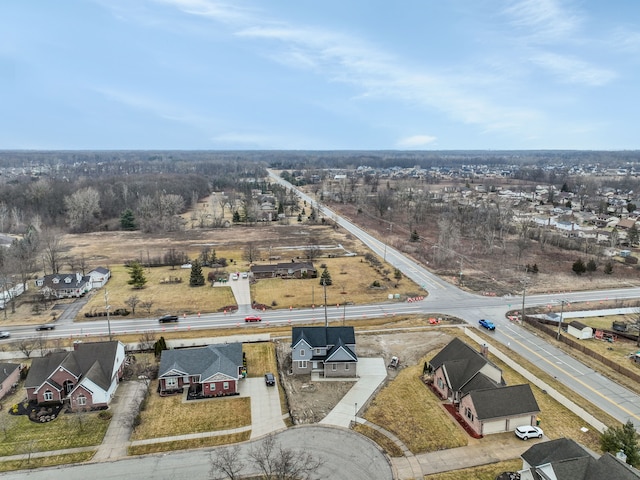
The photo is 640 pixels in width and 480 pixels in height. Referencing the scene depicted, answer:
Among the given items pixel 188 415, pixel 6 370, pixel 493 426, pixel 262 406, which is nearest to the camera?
pixel 493 426

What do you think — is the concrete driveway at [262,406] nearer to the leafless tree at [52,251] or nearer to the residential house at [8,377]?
the residential house at [8,377]

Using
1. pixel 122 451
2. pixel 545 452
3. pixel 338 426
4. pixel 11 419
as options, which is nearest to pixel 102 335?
pixel 11 419

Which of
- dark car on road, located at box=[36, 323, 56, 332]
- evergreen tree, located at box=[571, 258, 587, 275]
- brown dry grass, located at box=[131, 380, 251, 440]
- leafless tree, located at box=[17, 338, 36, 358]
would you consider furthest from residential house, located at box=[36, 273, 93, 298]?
evergreen tree, located at box=[571, 258, 587, 275]

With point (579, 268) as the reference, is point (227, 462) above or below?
below

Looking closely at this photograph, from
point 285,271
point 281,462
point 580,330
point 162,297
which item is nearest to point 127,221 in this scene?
point 162,297

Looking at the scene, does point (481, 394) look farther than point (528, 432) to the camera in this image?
Yes

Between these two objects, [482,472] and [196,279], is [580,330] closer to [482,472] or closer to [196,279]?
[482,472]

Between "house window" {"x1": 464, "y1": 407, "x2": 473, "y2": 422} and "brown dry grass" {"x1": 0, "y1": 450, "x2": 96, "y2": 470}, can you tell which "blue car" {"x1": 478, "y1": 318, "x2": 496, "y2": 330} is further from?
"brown dry grass" {"x1": 0, "y1": 450, "x2": 96, "y2": 470}

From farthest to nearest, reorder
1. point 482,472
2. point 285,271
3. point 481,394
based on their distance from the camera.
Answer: point 285,271 < point 481,394 < point 482,472
